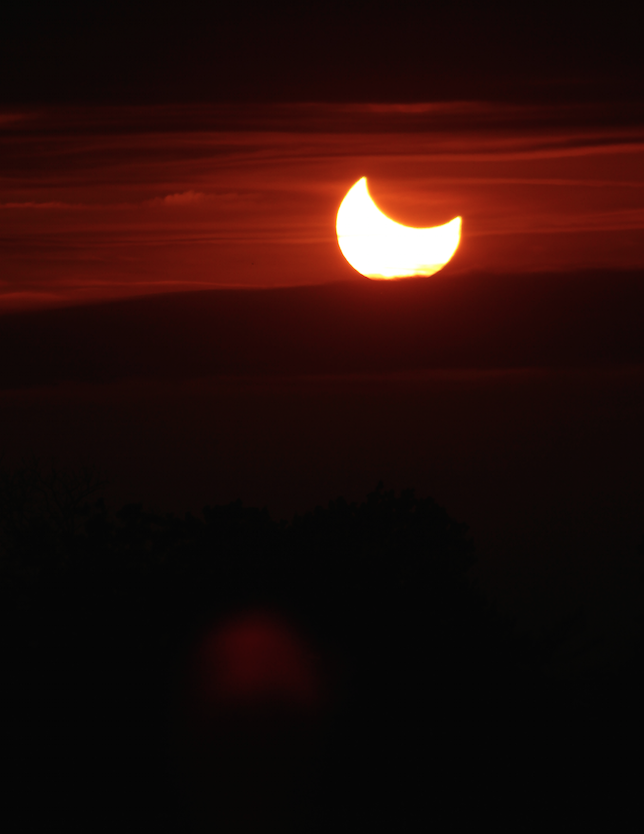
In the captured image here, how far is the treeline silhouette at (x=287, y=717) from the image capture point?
47.8ft

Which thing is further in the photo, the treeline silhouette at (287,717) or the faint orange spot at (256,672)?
the faint orange spot at (256,672)

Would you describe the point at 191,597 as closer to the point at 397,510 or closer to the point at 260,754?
the point at 260,754

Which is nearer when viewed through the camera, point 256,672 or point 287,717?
point 287,717

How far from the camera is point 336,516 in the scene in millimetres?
19516

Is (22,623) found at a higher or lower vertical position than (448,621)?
higher

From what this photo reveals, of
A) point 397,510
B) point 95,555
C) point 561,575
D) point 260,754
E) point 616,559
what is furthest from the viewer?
point 561,575

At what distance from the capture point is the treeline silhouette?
14.6 metres

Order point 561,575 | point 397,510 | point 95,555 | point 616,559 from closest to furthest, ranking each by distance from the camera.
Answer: point 95,555, point 397,510, point 616,559, point 561,575

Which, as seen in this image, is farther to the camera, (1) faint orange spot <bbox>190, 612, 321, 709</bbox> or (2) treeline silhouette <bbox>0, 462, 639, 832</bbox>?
(1) faint orange spot <bbox>190, 612, 321, 709</bbox>

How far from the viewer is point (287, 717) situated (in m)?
14.5

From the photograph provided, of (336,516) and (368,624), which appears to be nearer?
(368,624)

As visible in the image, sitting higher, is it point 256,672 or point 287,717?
point 256,672

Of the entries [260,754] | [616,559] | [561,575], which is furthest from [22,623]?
[561,575]

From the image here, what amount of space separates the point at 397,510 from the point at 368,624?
6.49 m
